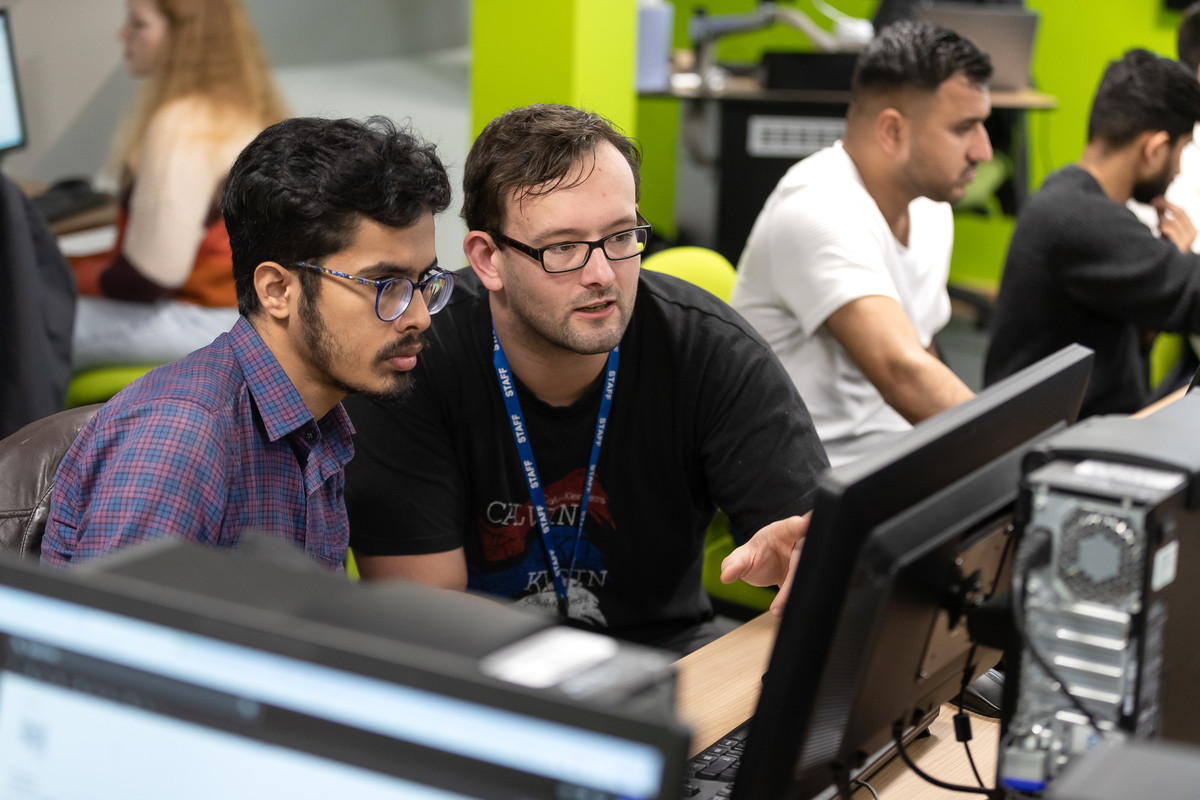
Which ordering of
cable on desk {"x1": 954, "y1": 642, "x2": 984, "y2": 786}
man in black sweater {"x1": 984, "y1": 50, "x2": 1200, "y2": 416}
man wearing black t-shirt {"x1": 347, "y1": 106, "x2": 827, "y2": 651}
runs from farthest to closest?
man in black sweater {"x1": 984, "y1": 50, "x2": 1200, "y2": 416}, man wearing black t-shirt {"x1": 347, "y1": 106, "x2": 827, "y2": 651}, cable on desk {"x1": 954, "y1": 642, "x2": 984, "y2": 786}

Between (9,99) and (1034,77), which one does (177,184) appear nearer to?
(9,99)

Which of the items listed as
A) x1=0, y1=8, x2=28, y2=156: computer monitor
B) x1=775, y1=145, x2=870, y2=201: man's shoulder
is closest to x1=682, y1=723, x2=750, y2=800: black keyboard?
x1=775, y1=145, x2=870, y2=201: man's shoulder

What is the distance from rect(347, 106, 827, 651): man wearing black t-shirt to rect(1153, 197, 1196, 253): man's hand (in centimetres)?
153

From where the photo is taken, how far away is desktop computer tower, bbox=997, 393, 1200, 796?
0.77 m

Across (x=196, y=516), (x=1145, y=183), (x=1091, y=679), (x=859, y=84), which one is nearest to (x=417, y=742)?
(x=1091, y=679)

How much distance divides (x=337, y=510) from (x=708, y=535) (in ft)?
2.81

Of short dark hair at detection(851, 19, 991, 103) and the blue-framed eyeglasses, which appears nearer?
the blue-framed eyeglasses

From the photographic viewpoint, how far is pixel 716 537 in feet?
6.91

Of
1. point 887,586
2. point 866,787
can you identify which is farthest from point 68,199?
point 887,586

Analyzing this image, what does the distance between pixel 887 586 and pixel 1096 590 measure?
128 millimetres

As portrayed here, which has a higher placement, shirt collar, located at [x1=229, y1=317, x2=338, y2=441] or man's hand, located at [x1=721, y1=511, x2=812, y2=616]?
shirt collar, located at [x1=229, y1=317, x2=338, y2=441]

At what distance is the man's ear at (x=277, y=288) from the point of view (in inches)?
53.9

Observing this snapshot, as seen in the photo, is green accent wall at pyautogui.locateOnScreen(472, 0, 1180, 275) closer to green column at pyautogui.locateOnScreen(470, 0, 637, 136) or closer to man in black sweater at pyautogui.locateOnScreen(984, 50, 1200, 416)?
green column at pyautogui.locateOnScreen(470, 0, 637, 136)

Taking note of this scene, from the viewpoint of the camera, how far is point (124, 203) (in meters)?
2.89
